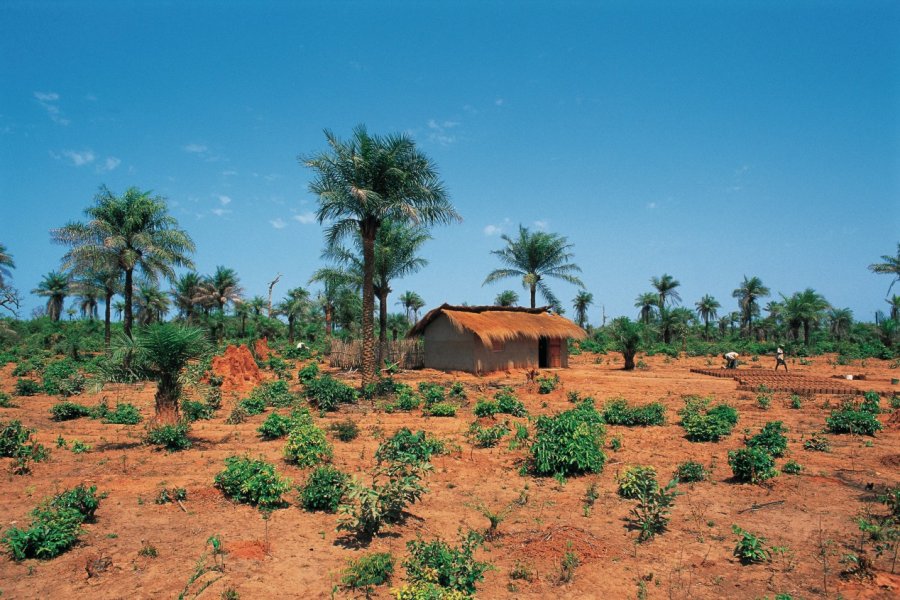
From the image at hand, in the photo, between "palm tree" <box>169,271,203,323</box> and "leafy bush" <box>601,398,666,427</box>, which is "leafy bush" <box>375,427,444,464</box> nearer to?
"leafy bush" <box>601,398,666,427</box>

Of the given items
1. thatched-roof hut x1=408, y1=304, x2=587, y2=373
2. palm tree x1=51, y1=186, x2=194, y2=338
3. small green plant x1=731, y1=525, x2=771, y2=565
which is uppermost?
palm tree x1=51, y1=186, x2=194, y2=338

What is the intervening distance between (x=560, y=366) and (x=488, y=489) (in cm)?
2039

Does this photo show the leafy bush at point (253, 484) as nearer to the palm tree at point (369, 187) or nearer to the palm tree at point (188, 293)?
the palm tree at point (369, 187)

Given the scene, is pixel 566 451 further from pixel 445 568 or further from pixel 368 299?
pixel 368 299

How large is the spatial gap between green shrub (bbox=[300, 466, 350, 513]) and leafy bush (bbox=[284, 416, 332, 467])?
5.35 ft

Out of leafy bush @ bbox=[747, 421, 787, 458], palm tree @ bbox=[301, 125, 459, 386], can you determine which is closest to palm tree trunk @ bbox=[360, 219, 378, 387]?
palm tree @ bbox=[301, 125, 459, 386]

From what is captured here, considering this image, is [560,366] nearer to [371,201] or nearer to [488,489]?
[371,201]

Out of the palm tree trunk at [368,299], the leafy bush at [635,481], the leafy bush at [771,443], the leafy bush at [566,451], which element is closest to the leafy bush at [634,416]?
the leafy bush at [771,443]

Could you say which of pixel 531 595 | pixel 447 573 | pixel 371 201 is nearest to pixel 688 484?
pixel 531 595

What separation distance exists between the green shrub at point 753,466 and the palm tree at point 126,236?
71.0 feet

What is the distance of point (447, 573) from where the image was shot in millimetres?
5039

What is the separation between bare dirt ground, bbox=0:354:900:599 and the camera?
5.20 meters

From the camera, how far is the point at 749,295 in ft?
188

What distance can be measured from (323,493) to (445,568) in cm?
265
